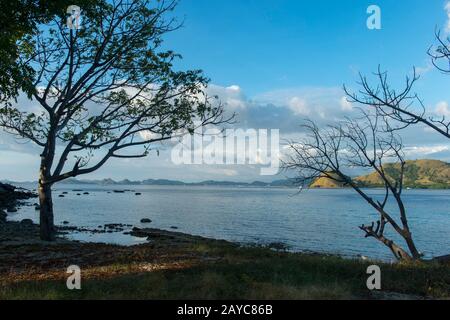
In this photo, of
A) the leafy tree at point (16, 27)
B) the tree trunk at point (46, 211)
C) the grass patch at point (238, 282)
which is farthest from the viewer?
the tree trunk at point (46, 211)

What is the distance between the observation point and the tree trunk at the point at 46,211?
2035cm

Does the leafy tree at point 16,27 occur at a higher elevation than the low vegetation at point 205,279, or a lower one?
higher

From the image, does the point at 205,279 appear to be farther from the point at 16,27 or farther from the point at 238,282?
the point at 16,27

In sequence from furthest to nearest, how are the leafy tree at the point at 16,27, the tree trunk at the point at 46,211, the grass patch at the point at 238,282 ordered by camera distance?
the tree trunk at the point at 46,211 → the leafy tree at the point at 16,27 → the grass patch at the point at 238,282

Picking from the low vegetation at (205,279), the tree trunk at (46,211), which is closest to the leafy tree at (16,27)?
the low vegetation at (205,279)

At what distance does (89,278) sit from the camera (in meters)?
10.6

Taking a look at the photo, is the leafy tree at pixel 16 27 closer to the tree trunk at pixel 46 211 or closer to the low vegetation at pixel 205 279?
the low vegetation at pixel 205 279

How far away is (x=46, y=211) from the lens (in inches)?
813

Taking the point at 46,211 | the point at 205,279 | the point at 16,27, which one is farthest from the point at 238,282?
the point at 46,211

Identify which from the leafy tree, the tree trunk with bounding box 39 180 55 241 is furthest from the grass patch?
the tree trunk with bounding box 39 180 55 241

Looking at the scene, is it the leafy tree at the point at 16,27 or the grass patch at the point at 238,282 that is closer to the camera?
the grass patch at the point at 238,282
